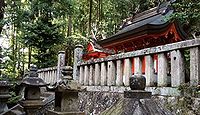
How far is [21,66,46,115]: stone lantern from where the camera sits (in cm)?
590

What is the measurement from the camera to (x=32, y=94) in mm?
6133

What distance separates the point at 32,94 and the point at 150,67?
9.94 ft

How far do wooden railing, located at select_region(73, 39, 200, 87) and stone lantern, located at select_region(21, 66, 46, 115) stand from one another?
74.8 inches

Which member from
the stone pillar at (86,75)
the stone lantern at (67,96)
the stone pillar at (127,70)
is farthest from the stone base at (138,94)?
the stone pillar at (86,75)

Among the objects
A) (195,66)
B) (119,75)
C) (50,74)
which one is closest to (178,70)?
(195,66)

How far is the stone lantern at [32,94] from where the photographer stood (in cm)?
590

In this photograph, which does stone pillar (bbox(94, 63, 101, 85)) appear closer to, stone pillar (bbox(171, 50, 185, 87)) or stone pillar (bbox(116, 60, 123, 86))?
stone pillar (bbox(116, 60, 123, 86))

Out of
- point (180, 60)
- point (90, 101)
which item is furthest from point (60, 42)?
point (180, 60)

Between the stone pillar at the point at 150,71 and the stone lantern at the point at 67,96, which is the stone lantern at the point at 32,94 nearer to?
the stone lantern at the point at 67,96

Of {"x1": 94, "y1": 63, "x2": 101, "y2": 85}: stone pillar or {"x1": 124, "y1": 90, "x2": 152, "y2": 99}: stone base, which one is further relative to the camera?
{"x1": 94, "y1": 63, "x2": 101, "y2": 85}: stone pillar

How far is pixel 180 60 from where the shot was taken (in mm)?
4488

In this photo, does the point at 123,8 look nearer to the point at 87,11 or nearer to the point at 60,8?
the point at 87,11

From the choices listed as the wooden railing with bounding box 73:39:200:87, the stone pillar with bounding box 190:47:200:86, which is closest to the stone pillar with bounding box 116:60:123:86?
the wooden railing with bounding box 73:39:200:87

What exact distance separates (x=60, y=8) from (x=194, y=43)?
1370cm
